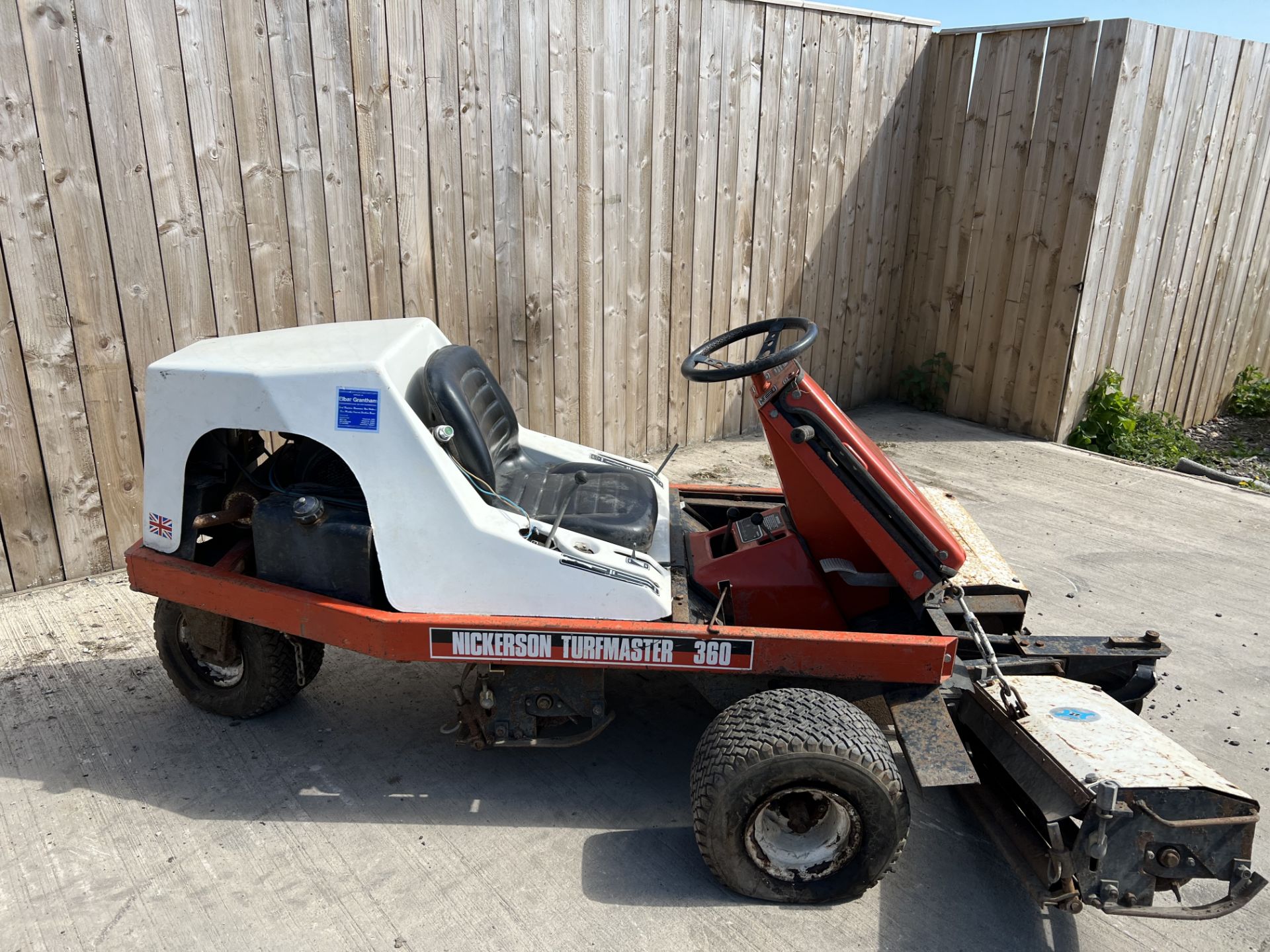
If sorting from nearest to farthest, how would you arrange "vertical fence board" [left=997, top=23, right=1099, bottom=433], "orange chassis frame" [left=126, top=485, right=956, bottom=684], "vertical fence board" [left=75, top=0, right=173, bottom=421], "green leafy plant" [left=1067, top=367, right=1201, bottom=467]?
"orange chassis frame" [left=126, top=485, right=956, bottom=684]
"vertical fence board" [left=75, top=0, right=173, bottom=421]
"vertical fence board" [left=997, top=23, right=1099, bottom=433]
"green leafy plant" [left=1067, top=367, right=1201, bottom=467]

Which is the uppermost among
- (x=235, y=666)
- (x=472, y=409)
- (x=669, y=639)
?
(x=472, y=409)

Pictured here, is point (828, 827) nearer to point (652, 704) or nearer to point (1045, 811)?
point (1045, 811)

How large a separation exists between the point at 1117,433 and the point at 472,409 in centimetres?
572

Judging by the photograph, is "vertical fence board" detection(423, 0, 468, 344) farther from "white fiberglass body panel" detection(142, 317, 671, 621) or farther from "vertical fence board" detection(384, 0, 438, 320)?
"white fiberglass body panel" detection(142, 317, 671, 621)

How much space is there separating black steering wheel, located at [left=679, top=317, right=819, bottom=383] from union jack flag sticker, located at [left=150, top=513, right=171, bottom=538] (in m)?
1.76

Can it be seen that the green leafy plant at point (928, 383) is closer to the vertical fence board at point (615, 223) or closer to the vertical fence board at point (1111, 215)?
the vertical fence board at point (1111, 215)

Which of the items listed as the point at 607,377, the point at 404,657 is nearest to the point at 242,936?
the point at 404,657

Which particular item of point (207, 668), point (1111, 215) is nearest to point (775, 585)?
point (207, 668)

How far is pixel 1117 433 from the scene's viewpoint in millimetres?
7289

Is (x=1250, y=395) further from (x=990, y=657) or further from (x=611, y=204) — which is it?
(x=990, y=657)

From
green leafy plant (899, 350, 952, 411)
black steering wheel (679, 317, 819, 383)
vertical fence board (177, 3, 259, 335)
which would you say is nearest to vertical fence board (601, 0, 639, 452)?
vertical fence board (177, 3, 259, 335)

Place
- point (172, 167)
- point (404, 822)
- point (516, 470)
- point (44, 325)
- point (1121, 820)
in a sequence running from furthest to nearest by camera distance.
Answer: point (172, 167)
point (44, 325)
point (516, 470)
point (404, 822)
point (1121, 820)

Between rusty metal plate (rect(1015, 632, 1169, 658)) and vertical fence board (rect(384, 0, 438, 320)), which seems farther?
vertical fence board (rect(384, 0, 438, 320))

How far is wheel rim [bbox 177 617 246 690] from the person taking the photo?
3.53 meters
